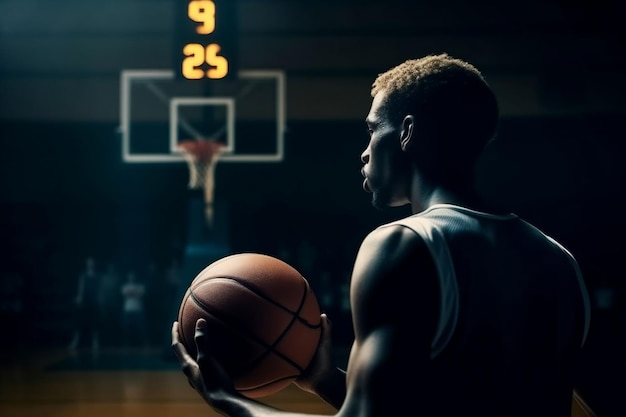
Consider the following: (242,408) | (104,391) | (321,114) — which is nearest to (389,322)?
(242,408)

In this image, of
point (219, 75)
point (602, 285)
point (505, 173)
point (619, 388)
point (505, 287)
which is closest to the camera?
point (505, 287)

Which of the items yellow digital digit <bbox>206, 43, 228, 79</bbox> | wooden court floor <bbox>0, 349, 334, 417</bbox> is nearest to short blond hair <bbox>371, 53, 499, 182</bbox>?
wooden court floor <bbox>0, 349, 334, 417</bbox>

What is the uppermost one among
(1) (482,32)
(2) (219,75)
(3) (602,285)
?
(1) (482,32)

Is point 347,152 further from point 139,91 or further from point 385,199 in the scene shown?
point 385,199

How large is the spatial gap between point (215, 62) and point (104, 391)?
2982 millimetres

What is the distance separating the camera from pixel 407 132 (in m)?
1.46

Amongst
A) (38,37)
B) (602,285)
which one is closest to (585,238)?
(602,285)

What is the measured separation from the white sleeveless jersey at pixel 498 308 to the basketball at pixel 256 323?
55 centimetres

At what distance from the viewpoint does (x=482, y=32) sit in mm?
10523

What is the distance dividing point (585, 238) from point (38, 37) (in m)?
7.28

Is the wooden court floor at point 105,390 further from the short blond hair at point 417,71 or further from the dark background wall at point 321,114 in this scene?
the short blond hair at point 417,71

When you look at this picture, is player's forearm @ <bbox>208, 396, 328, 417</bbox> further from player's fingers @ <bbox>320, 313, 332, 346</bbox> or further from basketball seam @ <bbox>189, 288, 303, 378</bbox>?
player's fingers @ <bbox>320, 313, 332, 346</bbox>

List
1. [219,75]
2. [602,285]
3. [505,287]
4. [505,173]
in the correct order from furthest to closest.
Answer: [505,173], [602,285], [219,75], [505,287]

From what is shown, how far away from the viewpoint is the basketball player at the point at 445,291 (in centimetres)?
128
